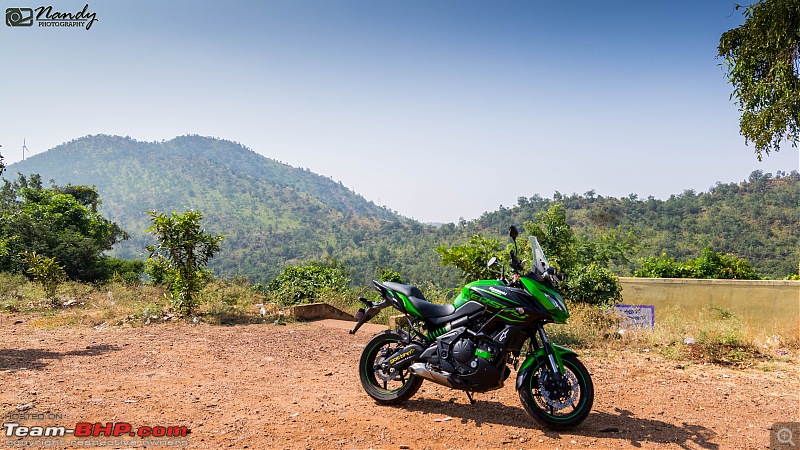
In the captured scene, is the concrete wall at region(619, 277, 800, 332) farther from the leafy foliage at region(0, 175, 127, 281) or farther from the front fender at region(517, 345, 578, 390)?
the leafy foliage at region(0, 175, 127, 281)

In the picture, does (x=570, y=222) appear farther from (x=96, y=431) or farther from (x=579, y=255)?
(x=96, y=431)

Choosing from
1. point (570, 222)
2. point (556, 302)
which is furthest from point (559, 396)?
point (570, 222)

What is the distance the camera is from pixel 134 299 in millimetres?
12609

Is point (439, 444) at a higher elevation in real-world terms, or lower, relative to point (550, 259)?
lower

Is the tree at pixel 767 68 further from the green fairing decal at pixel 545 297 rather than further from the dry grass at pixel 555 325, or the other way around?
the green fairing decal at pixel 545 297

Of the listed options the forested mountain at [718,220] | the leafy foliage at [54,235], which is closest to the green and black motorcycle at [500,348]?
the leafy foliage at [54,235]

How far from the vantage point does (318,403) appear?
5125 mm

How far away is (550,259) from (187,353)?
8.07 meters

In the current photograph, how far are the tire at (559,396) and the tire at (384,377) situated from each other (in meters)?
1.05

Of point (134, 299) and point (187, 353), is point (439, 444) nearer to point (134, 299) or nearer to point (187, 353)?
point (187, 353)

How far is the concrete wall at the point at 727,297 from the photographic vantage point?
11.6 meters

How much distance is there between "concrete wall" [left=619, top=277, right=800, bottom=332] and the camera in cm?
1161

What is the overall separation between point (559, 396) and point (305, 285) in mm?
9895

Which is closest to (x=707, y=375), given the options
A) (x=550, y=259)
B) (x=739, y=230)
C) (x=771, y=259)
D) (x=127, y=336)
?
(x=550, y=259)
